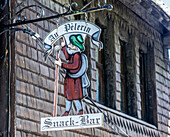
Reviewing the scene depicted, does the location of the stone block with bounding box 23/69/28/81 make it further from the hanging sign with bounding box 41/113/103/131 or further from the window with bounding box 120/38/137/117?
the window with bounding box 120/38/137/117

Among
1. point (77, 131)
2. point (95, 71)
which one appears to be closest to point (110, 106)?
point (95, 71)

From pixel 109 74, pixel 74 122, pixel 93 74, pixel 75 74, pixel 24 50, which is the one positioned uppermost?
pixel 109 74

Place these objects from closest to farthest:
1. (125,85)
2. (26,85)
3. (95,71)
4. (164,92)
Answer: (26,85) < (95,71) < (125,85) < (164,92)

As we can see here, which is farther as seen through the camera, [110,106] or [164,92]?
[164,92]

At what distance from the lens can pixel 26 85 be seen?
9.25 m

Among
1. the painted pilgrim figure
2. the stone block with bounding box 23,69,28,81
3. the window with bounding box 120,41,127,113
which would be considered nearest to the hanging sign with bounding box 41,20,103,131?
the painted pilgrim figure

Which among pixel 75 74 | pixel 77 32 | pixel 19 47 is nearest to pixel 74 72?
pixel 75 74

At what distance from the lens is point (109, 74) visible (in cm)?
1284

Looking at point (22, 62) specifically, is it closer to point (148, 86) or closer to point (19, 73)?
point (19, 73)

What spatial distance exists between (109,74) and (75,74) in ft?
16.0

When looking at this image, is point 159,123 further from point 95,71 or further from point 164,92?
point 95,71

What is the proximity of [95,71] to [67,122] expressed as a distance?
424 centimetres

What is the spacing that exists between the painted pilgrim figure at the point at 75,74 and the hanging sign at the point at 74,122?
0.25 metres

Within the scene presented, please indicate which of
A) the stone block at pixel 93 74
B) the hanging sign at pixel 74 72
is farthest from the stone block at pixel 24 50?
the stone block at pixel 93 74
